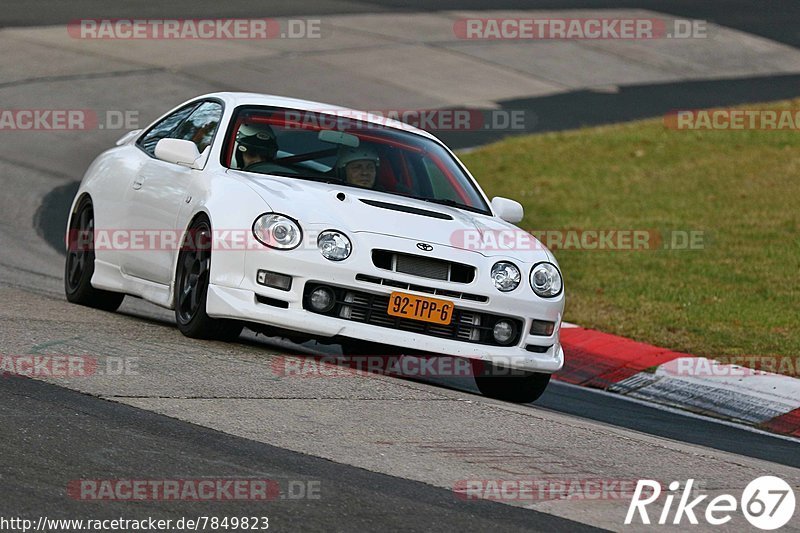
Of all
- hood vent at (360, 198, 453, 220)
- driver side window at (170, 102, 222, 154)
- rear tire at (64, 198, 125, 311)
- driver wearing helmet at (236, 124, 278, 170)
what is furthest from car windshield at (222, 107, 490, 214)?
rear tire at (64, 198, 125, 311)

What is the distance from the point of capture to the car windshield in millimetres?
8945

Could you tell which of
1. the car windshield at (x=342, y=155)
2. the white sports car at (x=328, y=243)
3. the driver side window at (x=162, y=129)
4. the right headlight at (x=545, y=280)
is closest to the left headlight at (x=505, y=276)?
the white sports car at (x=328, y=243)

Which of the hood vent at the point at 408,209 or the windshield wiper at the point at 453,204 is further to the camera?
the windshield wiper at the point at 453,204

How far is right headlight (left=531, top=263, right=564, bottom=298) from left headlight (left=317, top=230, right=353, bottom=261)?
3.58 ft

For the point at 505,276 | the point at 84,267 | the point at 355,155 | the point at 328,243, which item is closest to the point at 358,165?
the point at 355,155

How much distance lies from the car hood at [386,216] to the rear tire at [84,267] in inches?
70.7

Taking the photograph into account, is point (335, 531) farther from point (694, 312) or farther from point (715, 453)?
point (694, 312)

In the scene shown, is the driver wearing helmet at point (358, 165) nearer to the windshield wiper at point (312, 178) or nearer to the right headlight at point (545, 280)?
the windshield wiper at point (312, 178)

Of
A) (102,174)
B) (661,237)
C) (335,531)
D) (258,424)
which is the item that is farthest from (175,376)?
(661,237)

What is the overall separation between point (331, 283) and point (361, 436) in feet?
5.14

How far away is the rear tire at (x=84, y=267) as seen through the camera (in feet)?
32.6

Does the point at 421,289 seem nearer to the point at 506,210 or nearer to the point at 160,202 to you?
the point at 506,210

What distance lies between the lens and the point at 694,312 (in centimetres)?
1234

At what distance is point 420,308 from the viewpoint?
8031mm
